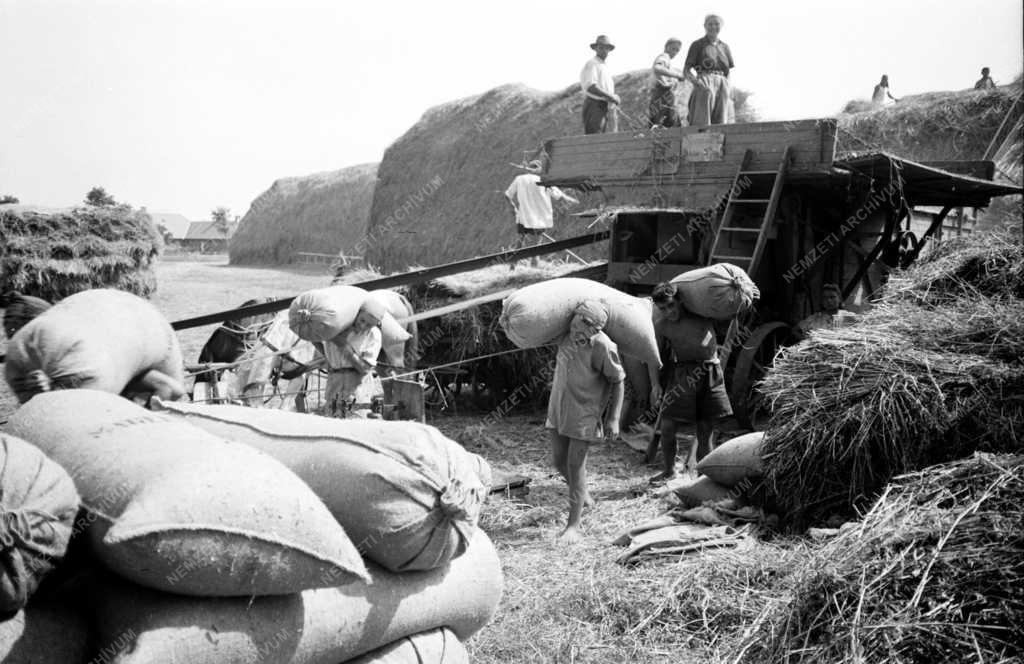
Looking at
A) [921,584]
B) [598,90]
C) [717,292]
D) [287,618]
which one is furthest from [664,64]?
[287,618]

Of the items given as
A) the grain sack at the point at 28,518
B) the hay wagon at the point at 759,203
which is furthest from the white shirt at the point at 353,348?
the grain sack at the point at 28,518

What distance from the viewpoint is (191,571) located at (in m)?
1.98

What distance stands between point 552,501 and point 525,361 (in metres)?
3.35

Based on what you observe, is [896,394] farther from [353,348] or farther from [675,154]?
[675,154]

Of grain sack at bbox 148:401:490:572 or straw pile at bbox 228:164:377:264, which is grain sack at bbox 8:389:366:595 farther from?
straw pile at bbox 228:164:377:264

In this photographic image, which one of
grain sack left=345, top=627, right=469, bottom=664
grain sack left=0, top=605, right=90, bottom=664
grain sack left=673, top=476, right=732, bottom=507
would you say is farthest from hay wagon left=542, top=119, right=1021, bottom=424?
grain sack left=0, top=605, right=90, bottom=664

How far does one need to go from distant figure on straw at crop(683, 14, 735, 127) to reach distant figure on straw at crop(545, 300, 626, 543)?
18.5 ft

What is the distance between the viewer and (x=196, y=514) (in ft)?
6.50

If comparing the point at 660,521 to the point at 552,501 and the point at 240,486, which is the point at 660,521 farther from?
the point at 240,486

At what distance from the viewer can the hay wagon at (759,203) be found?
25.8 ft

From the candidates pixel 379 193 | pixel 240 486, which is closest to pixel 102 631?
pixel 240 486

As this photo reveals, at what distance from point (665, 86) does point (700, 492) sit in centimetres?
771

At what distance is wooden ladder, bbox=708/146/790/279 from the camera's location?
773 centimetres

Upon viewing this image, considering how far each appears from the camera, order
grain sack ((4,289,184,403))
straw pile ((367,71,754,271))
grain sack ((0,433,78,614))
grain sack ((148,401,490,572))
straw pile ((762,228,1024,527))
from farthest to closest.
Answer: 1. straw pile ((367,71,754,271))
2. straw pile ((762,228,1024,527))
3. grain sack ((4,289,184,403))
4. grain sack ((148,401,490,572))
5. grain sack ((0,433,78,614))
